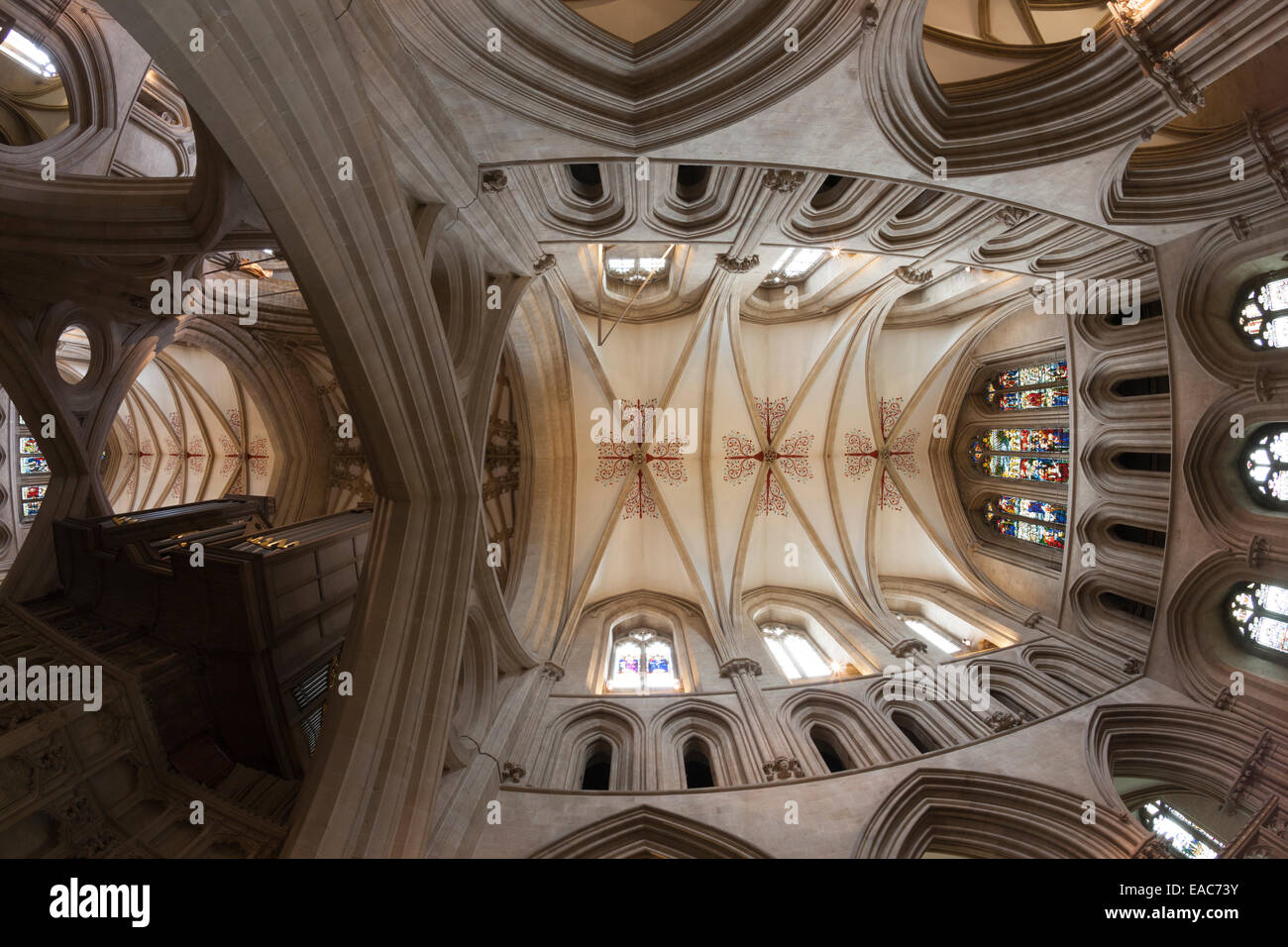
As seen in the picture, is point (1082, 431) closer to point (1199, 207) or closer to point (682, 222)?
point (1199, 207)

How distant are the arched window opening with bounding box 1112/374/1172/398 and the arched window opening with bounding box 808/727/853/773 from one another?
28.8 feet

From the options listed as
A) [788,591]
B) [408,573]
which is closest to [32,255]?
[408,573]

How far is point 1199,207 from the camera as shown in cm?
706

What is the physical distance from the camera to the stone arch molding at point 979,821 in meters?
6.21

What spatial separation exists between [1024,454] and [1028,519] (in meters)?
1.62

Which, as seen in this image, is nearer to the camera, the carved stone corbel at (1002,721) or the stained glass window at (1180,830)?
the stained glass window at (1180,830)

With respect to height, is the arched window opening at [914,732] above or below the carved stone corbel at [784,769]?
below

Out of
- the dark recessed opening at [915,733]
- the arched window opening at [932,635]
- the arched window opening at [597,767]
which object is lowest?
the arched window opening at [597,767]

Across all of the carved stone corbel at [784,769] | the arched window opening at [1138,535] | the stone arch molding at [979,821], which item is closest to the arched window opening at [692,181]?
the carved stone corbel at [784,769]

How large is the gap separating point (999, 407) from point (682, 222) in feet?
36.3

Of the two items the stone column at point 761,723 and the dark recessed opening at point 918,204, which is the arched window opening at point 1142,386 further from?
the stone column at point 761,723

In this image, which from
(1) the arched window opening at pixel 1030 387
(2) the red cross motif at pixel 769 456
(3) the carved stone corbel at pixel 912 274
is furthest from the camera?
(2) the red cross motif at pixel 769 456

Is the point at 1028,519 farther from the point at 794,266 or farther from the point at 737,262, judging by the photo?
the point at 737,262

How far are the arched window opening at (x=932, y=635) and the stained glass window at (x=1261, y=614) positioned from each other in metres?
4.31
